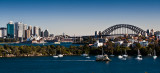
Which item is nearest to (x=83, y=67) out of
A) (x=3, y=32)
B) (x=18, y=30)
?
(x=18, y=30)

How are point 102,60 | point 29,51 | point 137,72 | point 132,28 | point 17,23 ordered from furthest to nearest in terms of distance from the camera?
point 17,23
point 132,28
point 29,51
point 102,60
point 137,72

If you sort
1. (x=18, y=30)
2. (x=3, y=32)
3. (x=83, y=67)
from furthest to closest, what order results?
(x=3, y=32), (x=18, y=30), (x=83, y=67)

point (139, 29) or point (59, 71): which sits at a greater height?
point (139, 29)

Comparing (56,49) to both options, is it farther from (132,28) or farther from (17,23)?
(17,23)

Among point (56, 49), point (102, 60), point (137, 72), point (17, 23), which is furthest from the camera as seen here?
point (17, 23)

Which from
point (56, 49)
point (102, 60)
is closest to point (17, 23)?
point (56, 49)

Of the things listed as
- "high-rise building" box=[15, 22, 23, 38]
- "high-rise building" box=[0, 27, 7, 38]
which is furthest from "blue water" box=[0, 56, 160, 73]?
"high-rise building" box=[0, 27, 7, 38]

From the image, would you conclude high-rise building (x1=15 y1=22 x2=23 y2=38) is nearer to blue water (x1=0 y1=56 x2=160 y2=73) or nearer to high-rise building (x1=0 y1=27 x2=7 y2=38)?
high-rise building (x1=0 y1=27 x2=7 y2=38)

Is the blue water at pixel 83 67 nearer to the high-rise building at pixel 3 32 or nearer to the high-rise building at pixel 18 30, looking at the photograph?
the high-rise building at pixel 18 30

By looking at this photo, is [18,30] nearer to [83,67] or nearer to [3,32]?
[3,32]

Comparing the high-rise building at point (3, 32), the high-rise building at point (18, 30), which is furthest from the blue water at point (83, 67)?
the high-rise building at point (3, 32)

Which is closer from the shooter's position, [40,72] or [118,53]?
[40,72]
